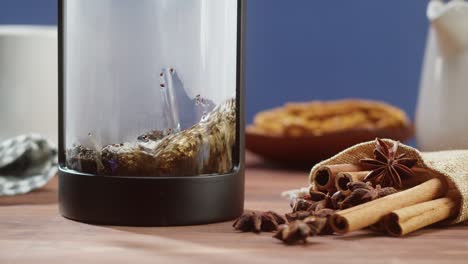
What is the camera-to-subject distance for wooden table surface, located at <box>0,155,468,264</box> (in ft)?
2.77

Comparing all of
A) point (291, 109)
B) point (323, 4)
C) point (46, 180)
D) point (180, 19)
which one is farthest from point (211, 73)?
point (323, 4)

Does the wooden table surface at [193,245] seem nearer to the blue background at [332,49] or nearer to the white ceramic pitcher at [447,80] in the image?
the white ceramic pitcher at [447,80]

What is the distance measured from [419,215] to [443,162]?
117mm

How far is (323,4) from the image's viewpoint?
2.22 metres

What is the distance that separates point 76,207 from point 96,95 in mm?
146

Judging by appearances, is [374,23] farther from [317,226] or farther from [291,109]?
[317,226]

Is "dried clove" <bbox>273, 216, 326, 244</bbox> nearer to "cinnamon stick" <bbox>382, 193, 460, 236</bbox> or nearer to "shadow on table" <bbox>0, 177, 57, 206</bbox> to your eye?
"cinnamon stick" <bbox>382, 193, 460, 236</bbox>

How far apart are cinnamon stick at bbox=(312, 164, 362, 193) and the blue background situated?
1.16m

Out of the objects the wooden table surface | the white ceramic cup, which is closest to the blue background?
the white ceramic cup

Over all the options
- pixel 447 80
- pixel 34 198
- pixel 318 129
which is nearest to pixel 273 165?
pixel 318 129

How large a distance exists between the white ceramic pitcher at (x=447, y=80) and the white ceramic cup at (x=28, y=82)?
0.73 meters

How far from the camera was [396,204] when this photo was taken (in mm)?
991

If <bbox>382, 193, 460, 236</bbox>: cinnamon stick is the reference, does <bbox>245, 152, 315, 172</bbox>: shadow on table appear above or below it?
below

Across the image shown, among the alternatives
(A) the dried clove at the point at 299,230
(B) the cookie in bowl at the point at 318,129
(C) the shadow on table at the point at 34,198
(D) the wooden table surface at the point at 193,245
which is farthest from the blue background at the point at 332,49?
(A) the dried clove at the point at 299,230
